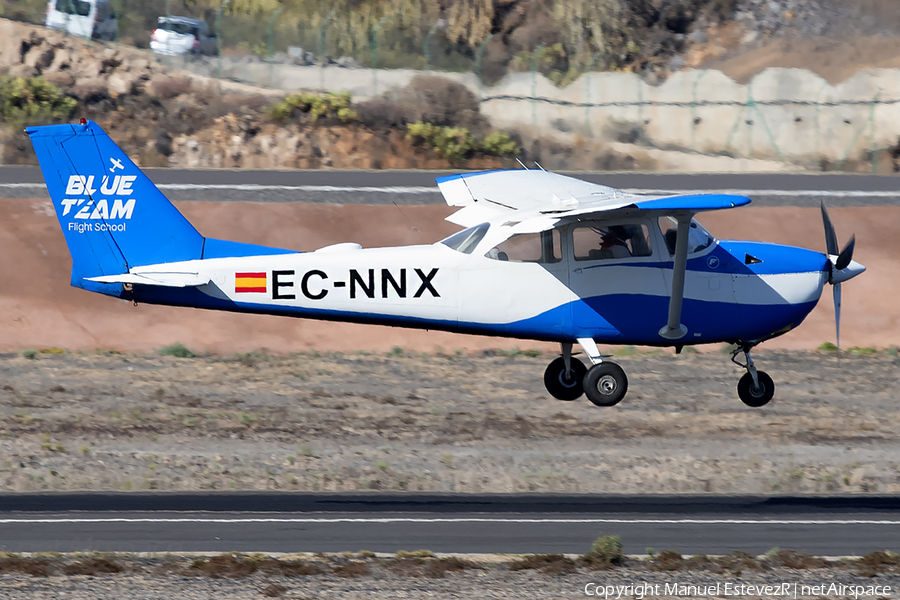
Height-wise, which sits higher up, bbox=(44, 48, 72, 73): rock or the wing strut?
bbox=(44, 48, 72, 73): rock

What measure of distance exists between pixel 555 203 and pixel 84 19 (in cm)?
3865

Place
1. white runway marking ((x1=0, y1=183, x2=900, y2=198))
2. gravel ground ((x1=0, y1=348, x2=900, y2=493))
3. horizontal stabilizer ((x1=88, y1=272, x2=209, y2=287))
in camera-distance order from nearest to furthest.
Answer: horizontal stabilizer ((x1=88, y1=272, x2=209, y2=287)) < gravel ground ((x1=0, y1=348, x2=900, y2=493)) < white runway marking ((x1=0, y1=183, x2=900, y2=198))

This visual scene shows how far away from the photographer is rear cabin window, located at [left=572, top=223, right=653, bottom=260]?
19000 mm

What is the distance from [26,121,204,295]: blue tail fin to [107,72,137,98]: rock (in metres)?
31.8

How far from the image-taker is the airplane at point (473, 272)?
752 inches

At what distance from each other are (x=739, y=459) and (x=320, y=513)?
34.2 ft

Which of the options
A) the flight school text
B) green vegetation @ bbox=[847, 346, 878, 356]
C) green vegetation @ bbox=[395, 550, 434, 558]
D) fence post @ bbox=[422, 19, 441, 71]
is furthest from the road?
the flight school text

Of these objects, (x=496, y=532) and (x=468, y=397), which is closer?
(x=496, y=532)

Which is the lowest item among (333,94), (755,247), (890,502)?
(890,502)

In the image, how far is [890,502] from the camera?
92.2 feet

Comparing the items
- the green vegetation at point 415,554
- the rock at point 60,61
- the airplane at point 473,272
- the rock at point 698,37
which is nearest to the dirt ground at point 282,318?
the rock at point 60,61

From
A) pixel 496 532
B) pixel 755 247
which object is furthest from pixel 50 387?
pixel 755 247

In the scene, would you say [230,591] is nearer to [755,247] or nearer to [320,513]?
[320,513]

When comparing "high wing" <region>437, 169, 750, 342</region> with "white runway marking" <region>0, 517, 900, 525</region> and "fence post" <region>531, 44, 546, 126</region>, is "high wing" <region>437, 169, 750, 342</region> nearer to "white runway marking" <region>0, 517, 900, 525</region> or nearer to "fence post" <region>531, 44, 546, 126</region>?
"white runway marking" <region>0, 517, 900, 525</region>
